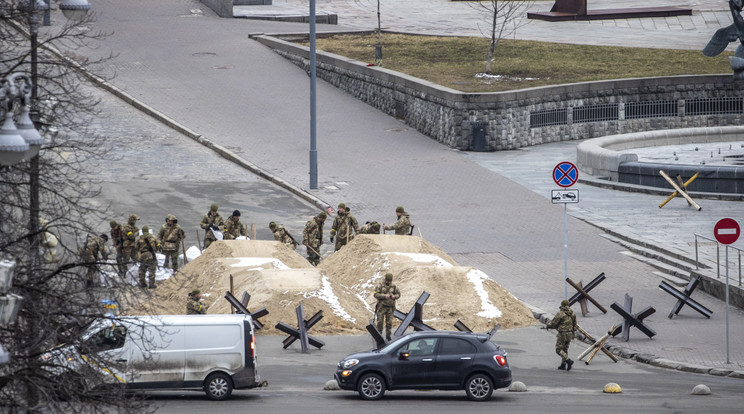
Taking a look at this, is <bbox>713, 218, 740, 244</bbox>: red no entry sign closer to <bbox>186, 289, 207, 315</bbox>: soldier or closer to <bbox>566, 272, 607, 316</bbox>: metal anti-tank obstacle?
<bbox>566, 272, 607, 316</bbox>: metal anti-tank obstacle

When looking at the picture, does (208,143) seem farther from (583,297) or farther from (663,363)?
(663,363)

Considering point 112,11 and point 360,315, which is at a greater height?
point 112,11

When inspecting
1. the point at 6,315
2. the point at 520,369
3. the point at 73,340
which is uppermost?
the point at 6,315

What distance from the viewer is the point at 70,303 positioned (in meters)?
13.8

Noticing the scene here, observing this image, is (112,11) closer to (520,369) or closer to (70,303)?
(520,369)

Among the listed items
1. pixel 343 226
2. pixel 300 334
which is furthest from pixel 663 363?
pixel 343 226

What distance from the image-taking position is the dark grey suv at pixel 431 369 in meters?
19.0

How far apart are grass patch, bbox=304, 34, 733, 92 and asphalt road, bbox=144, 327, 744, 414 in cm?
2211

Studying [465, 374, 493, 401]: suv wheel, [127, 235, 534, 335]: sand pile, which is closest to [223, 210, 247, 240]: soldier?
[127, 235, 534, 335]: sand pile

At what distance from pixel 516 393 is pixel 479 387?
801 mm

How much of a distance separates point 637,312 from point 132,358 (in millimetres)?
11110

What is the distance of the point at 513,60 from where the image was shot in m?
49.6

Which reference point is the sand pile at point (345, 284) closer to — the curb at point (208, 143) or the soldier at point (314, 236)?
the soldier at point (314, 236)

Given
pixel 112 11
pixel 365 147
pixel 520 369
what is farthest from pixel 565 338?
pixel 112 11
